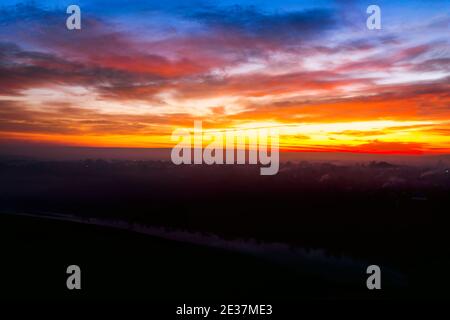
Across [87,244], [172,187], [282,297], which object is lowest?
[282,297]

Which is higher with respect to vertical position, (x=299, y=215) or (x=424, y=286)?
(x=299, y=215)

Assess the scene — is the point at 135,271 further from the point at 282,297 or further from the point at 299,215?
the point at 299,215

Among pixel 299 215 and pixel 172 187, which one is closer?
pixel 299 215

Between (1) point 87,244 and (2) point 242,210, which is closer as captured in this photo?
(1) point 87,244

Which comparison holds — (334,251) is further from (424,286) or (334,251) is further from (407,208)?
(407,208)

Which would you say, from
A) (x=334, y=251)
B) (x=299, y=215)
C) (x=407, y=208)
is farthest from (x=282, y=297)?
(x=407, y=208)
